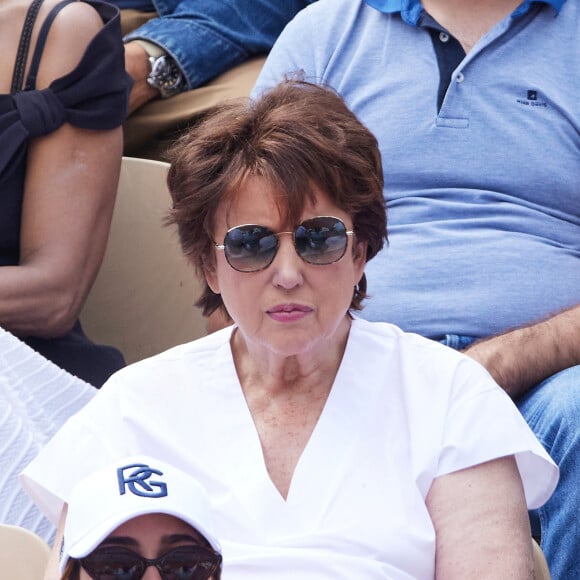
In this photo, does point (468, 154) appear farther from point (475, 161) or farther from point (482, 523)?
point (482, 523)

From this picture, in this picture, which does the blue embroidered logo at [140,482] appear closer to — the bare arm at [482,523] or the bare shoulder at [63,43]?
the bare arm at [482,523]

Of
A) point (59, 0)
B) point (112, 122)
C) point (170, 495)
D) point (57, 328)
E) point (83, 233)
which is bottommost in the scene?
point (57, 328)

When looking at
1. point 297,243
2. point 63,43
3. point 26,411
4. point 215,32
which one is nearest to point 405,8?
point 63,43

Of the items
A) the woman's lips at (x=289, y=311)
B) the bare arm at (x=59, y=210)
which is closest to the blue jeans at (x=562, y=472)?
the woman's lips at (x=289, y=311)

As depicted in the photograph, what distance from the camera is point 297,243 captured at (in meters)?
1.76

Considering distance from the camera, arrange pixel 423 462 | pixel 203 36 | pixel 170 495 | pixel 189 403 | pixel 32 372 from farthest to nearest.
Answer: pixel 203 36 → pixel 32 372 → pixel 189 403 → pixel 423 462 → pixel 170 495

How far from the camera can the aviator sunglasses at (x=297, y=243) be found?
176 cm

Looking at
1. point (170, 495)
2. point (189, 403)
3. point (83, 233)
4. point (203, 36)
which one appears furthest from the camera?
point (203, 36)

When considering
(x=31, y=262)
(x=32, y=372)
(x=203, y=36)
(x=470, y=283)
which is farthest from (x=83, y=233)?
(x=203, y=36)

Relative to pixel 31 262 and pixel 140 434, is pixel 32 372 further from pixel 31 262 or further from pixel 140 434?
pixel 140 434

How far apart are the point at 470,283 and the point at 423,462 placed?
75cm

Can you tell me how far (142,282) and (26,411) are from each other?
71 cm

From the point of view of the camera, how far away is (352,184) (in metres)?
1.85

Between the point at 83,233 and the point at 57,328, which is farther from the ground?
the point at 83,233
